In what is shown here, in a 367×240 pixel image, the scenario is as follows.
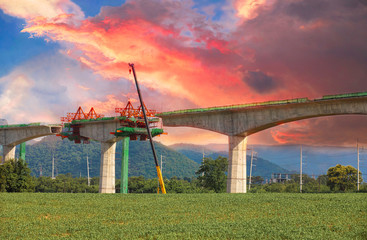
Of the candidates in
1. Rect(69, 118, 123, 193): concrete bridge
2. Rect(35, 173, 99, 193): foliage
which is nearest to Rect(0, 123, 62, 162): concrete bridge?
Rect(69, 118, 123, 193): concrete bridge

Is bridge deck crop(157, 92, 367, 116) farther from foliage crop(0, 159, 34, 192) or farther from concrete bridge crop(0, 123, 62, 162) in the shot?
concrete bridge crop(0, 123, 62, 162)

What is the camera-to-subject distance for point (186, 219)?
29656 millimetres

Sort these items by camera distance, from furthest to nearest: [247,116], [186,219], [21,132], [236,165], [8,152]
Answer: [8,152] → [21,132] → [236,165] → [247,116] → [186,219]

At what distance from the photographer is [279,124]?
55.8 metres

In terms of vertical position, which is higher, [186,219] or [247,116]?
[247,116]

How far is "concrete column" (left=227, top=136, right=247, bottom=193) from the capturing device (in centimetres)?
5659

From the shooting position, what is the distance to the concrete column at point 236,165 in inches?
2228

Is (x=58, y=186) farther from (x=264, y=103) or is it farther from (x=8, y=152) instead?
(x=264, y=103)

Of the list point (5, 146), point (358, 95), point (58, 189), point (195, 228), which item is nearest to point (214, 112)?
point (358, 95)

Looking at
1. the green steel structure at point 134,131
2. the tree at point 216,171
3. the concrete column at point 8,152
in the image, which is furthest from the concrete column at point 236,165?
the concrete column at point 8,152

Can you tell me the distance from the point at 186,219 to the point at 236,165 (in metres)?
27.9

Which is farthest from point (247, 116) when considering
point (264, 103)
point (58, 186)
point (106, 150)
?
point (58, 186)

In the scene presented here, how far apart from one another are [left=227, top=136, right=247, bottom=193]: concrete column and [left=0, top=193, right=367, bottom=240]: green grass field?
15948 mm

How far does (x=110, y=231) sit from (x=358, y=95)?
33668 mm
